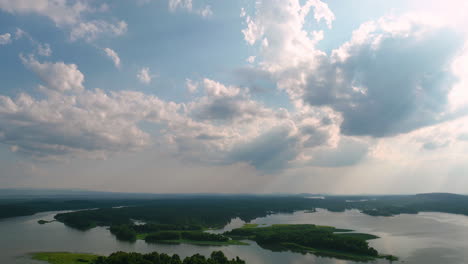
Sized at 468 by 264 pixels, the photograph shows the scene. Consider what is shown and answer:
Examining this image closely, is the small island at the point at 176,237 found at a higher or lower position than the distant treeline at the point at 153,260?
lower

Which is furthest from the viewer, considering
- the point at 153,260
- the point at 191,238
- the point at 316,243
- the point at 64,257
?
the point at 191,238

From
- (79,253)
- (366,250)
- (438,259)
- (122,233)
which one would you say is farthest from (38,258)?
(438,259)

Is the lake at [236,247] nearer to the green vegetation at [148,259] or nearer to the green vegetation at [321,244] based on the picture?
the green vegetation at [321,244]

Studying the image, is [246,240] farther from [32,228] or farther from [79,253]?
[32,228]

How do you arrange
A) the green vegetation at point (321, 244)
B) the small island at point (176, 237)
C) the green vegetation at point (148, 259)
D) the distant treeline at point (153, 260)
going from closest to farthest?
the distant treeline at point (153, 260)
the green vegetation at point (148, 259)
the green vegetation at point (321, 244)
the small island at point (176, 237)

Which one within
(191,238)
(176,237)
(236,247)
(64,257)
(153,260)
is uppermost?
(153,260)

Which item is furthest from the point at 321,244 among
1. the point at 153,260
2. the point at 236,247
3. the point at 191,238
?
the point at 153,260

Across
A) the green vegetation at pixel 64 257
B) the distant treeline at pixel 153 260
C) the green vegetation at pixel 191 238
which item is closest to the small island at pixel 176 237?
the green vegetation at pixel 191 238

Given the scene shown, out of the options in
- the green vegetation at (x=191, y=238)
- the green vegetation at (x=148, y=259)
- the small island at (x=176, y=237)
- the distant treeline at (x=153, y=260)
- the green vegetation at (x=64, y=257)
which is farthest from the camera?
the small island at (x=176, y=237)

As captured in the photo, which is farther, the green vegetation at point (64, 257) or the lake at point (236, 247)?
the lake at point (236, 247)

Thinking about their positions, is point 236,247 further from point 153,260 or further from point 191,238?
point 153,260
